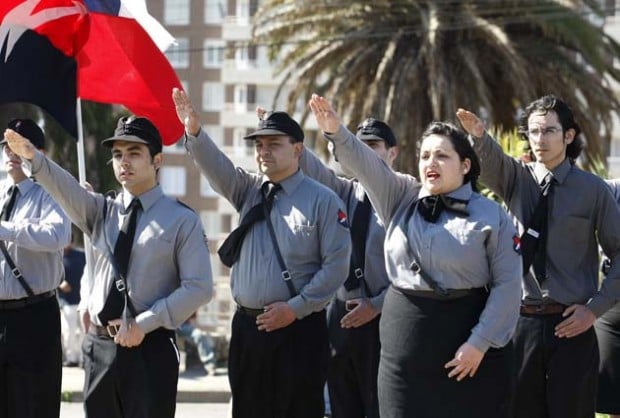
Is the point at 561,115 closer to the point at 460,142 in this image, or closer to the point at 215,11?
the point at 460,142

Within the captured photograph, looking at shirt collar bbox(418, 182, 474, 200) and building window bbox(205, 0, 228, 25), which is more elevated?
building window bbox(205, 0, 228, 25)

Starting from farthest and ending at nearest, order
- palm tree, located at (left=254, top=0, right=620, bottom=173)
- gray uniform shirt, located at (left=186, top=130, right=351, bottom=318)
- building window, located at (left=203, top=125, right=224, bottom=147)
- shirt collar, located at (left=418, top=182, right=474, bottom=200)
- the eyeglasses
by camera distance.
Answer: building window, located at (left=203, top=125, right=224, bottom=147)
palm tree, located at (left=254, top=0, right=620, bottom=173)
gray uniform shirt, located at (left=186, top=130, right=351, bottom=318)
the eyeglasses
shirt collar, located at (left=418, top=182, right=474, bottom=200)

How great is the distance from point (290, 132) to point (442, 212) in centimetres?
153

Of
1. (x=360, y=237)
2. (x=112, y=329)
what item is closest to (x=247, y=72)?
(x=360, y=237)

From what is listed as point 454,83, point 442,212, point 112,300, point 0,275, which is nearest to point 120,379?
point 112,300

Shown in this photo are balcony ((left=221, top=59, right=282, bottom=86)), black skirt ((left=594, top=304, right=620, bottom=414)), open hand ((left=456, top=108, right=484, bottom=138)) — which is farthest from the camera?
balcony ((left=221, top=59, right=282, bottom=86))

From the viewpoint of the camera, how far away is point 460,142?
21.0 feet

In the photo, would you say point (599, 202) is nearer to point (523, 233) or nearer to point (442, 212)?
point (523, 233)

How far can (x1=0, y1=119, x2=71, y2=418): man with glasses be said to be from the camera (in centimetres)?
766

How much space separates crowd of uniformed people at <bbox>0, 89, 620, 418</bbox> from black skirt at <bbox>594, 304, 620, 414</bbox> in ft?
3.49

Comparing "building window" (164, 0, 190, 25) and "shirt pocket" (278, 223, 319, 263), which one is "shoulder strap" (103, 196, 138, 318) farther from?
"building window" (164, 0, 190, 25)

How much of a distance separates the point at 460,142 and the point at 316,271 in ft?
4.98

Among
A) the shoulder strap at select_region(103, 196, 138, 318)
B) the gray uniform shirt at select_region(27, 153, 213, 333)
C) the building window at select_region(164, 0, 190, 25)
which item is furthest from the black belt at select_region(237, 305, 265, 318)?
the building window at select_region(164, 0, 190, 25)

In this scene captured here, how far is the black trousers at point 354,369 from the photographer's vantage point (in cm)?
838
